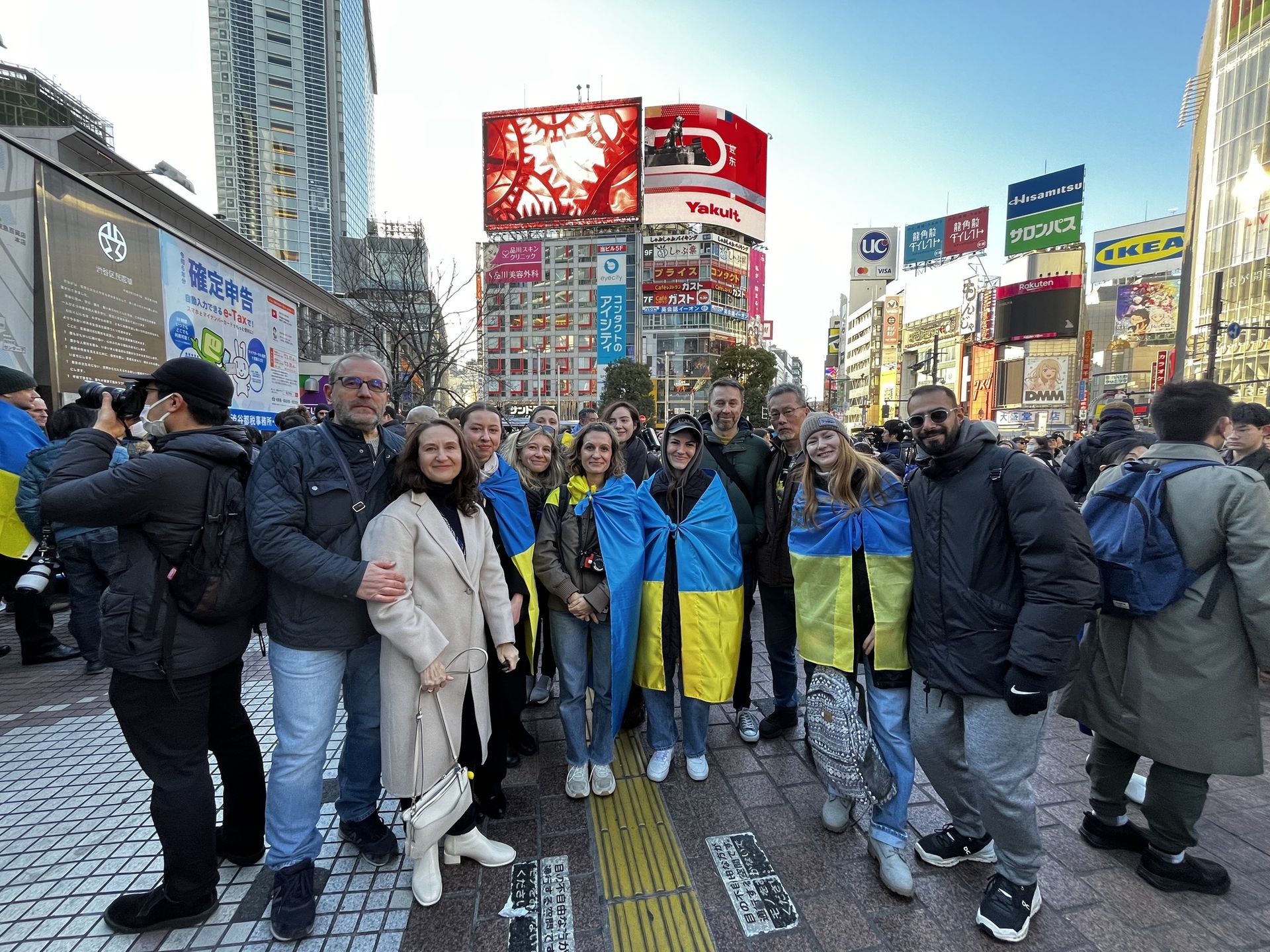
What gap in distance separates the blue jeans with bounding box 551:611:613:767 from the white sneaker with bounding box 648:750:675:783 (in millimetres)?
265

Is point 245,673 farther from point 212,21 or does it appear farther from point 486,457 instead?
point 212,21

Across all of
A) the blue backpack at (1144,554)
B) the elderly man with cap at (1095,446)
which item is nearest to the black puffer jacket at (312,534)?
the blue backpack at (1144,554)

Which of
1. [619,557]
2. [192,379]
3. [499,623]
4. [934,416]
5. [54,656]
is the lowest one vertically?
[54,656]

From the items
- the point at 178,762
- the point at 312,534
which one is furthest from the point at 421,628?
the point at 178,762

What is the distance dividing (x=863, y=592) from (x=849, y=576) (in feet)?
0.41

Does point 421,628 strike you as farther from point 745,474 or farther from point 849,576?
point 745,474

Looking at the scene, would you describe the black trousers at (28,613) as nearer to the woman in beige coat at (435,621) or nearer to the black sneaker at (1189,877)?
the woman in beige coat at (435,621)

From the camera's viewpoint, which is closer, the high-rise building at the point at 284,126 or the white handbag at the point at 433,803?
the white handbag at the point at 433,803

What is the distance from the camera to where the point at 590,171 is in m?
51.3

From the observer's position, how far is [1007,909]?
2.21m

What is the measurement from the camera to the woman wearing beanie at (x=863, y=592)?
2578mm

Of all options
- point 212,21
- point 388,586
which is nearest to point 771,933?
point 388,586

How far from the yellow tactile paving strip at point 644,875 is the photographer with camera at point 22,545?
5.19 m

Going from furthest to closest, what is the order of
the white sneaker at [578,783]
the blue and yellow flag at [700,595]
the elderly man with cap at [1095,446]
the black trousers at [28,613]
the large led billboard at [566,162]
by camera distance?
the large led billboard at [566,162] < the elderly man with cap at [1095,446] < the black trousers at [28,613] < the blue and yellow flag at [700,595] < the white sneaker at [578,783]
